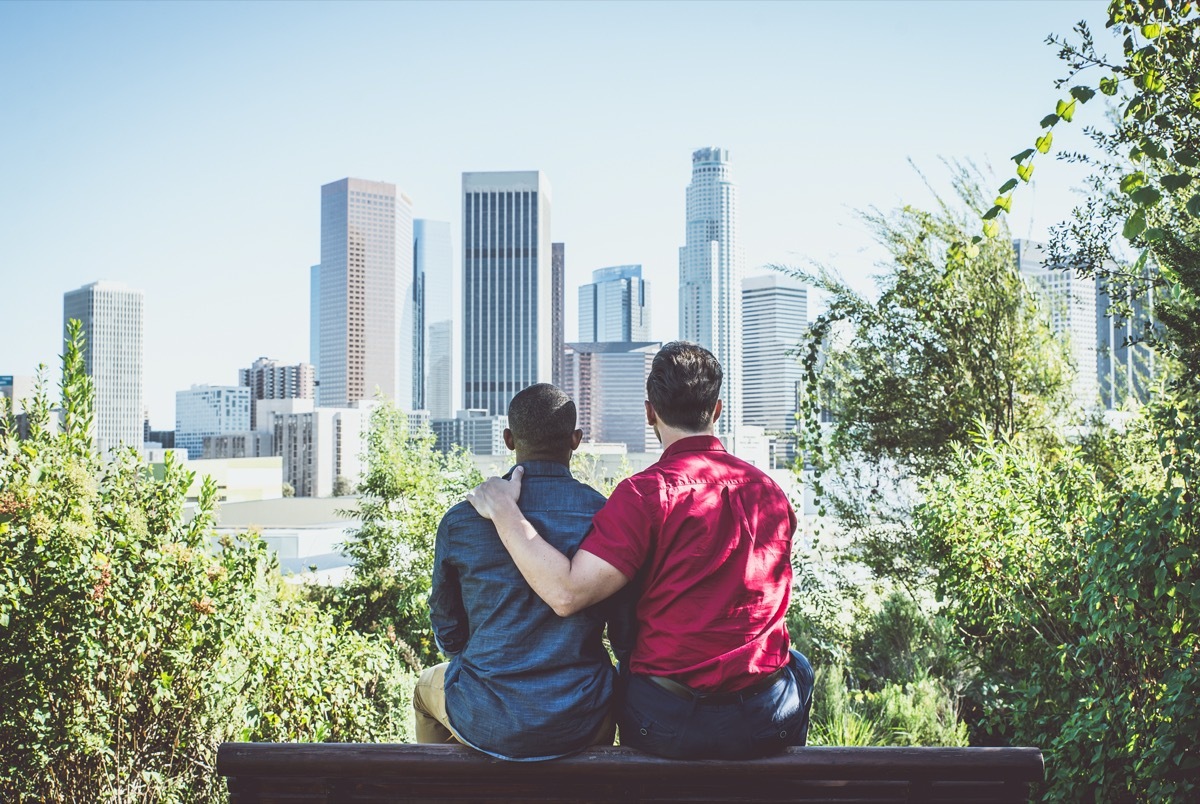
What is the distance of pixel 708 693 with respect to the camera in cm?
199

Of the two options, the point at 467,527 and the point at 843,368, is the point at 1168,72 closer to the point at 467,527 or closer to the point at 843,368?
the point at 467,527

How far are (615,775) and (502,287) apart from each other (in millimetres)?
165187

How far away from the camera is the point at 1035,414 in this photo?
603 cm

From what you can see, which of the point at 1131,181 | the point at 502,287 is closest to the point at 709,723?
the point at 1131,181

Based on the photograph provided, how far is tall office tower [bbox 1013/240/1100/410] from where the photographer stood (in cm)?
613

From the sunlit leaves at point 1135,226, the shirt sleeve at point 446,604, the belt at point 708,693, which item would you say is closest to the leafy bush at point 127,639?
the shirt sleeve at point 446,604

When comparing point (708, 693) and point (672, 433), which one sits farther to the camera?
point (672, 433)

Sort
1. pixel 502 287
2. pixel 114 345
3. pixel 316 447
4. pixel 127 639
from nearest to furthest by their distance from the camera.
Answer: pixel 127 639 → pixel 316 447 → pixel 502 287 → pixel 114 345

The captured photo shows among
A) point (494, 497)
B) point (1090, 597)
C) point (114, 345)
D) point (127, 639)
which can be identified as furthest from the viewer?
point (114, 345)

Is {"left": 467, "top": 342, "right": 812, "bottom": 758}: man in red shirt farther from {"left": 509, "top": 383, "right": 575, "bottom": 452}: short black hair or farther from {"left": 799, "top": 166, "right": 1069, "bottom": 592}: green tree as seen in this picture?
{"left": 799, "top": 166, "right": 1069, "bottom": 592}: green tree

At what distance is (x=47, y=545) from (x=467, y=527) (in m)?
1.83

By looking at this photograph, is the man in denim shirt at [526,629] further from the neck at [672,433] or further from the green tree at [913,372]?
the green tree at [913,372]

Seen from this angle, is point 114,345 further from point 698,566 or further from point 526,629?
point 698,566

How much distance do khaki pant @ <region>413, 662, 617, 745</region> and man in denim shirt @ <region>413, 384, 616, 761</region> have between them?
0.43 feet
